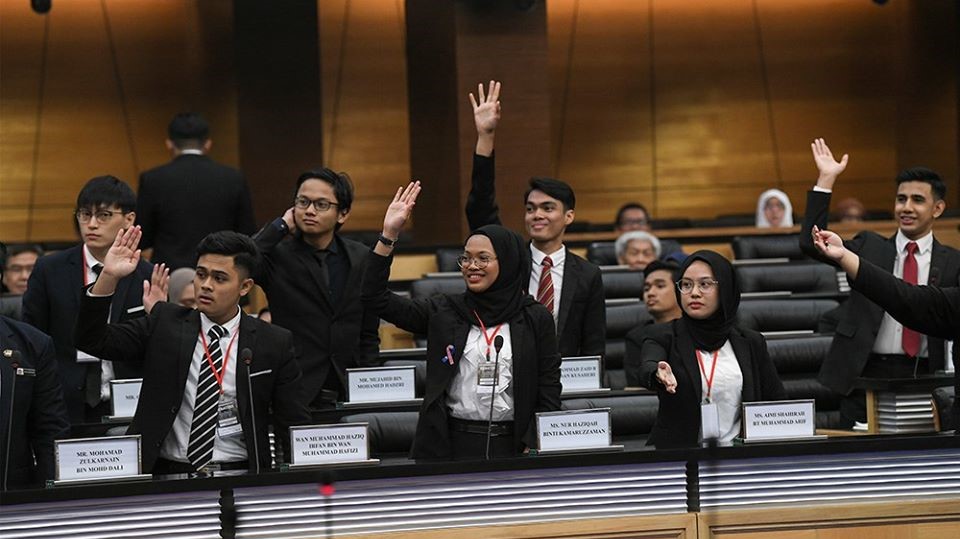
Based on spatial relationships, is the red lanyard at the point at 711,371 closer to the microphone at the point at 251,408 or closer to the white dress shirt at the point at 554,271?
the white dress shirt at the point at 554,271

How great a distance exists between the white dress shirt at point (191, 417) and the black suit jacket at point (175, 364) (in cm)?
3

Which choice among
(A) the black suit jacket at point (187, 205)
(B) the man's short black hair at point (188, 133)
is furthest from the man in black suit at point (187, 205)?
(B) the man's short black hair at point (188, 133)

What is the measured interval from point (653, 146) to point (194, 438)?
1013cm

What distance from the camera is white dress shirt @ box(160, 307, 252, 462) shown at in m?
3.80

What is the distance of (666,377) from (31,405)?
181 cm

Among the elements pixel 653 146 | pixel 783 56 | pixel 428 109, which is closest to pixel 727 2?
pixel 783 56

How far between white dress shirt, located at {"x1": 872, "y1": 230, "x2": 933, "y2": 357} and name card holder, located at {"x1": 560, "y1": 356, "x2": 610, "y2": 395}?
1222 millimetres

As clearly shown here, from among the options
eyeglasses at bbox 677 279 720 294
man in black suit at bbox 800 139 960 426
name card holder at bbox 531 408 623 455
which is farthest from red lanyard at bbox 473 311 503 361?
man in black suit at bbox 800 139 960 426

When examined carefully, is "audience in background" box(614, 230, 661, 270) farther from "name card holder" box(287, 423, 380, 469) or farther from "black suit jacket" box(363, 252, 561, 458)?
"name card holder" box(287, 423, 380, 469)

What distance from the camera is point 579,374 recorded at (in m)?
4.86

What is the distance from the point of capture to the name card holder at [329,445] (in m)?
3.62

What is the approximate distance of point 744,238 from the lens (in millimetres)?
9258

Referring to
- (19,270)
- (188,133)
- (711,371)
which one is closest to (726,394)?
(711,371)

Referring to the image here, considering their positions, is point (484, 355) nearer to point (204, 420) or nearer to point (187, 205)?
point (204, 420)
